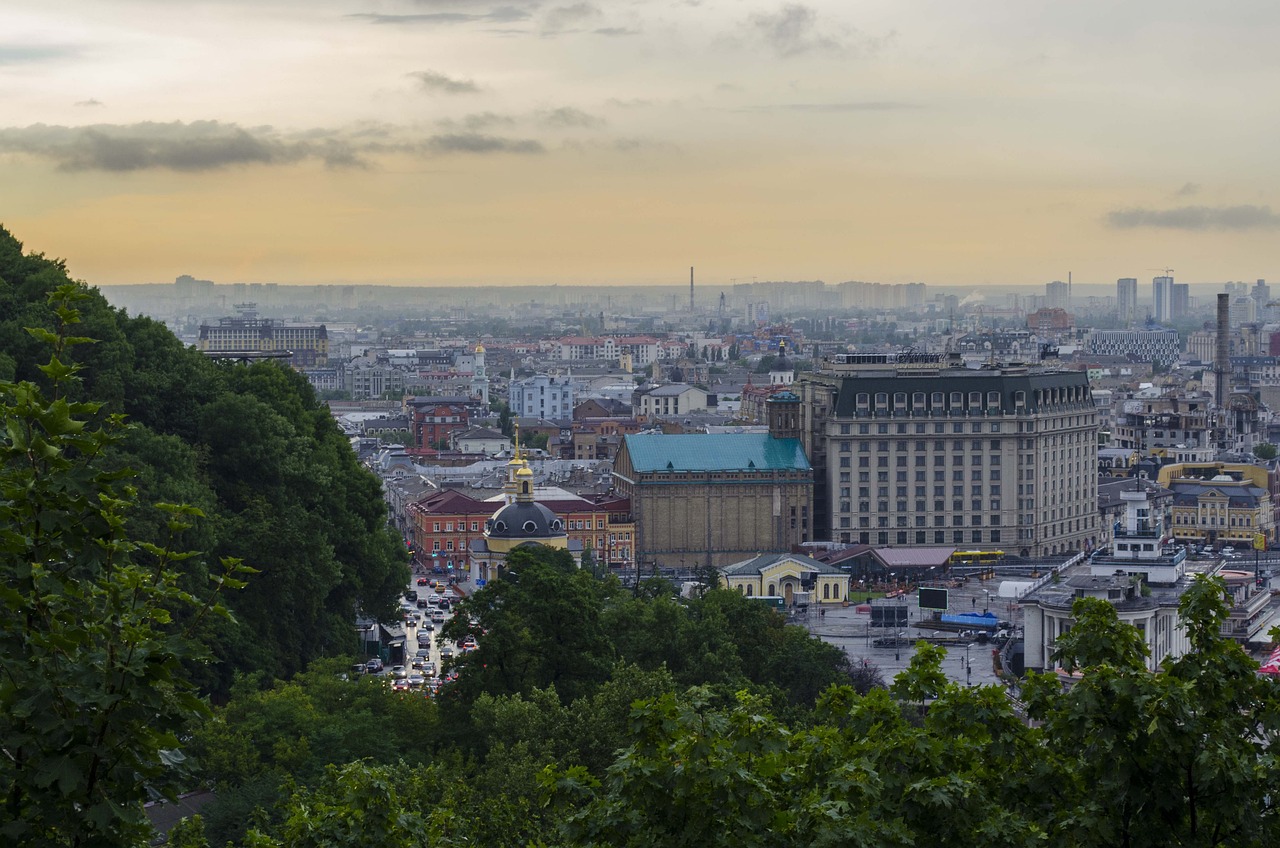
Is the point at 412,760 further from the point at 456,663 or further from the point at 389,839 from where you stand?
the point at 389,839

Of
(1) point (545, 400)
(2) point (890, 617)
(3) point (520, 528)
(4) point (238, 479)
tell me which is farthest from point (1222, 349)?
(4) point (238, 479)

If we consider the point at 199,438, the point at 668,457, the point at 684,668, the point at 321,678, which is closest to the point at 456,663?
the point at 321,678

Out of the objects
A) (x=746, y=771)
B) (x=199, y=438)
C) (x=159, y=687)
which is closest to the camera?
(x=159, y=687)

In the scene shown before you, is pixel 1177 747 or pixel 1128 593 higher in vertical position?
pixel 1177 747

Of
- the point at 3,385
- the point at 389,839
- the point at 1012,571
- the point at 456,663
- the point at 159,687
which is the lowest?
the point at 1012,571

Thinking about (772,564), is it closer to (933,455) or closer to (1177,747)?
(933,455)

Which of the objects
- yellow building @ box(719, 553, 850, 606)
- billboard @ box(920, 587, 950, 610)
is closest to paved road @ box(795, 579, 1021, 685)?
billboard @ box(920, 587, 950, 610)
